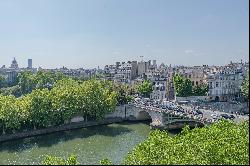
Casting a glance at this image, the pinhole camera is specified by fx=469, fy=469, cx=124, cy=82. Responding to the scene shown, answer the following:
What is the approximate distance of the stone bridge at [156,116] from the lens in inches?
1511

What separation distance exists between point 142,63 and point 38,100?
135 feet

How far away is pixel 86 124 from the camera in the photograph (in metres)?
39.2

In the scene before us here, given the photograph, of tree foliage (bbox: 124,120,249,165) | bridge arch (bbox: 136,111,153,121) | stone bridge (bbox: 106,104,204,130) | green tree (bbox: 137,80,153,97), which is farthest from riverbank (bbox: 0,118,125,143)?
tree foliage (bbox: 124,120,249,165)

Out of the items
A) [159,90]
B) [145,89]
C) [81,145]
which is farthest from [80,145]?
[159,90]

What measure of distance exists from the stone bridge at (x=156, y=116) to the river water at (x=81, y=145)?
1421 millimetres

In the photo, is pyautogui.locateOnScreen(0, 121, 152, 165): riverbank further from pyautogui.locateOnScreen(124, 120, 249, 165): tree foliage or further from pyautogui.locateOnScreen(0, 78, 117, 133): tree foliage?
pyautogui.locateOnScreen(124, 120, 249, 165): tree foliage

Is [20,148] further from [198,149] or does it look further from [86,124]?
[198,149]

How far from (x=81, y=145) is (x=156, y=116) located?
1012cm

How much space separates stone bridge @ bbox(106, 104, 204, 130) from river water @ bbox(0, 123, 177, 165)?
1.42 metres

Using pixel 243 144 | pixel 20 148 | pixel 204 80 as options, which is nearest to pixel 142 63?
pixel 204 80

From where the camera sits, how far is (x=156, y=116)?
131 ft

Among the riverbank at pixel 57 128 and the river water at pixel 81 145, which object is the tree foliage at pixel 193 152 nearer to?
the river water at pixel 81 145

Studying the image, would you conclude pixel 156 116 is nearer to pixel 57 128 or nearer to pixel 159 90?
pixel 57 128

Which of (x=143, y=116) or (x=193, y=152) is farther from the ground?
(x=193, y=152)
